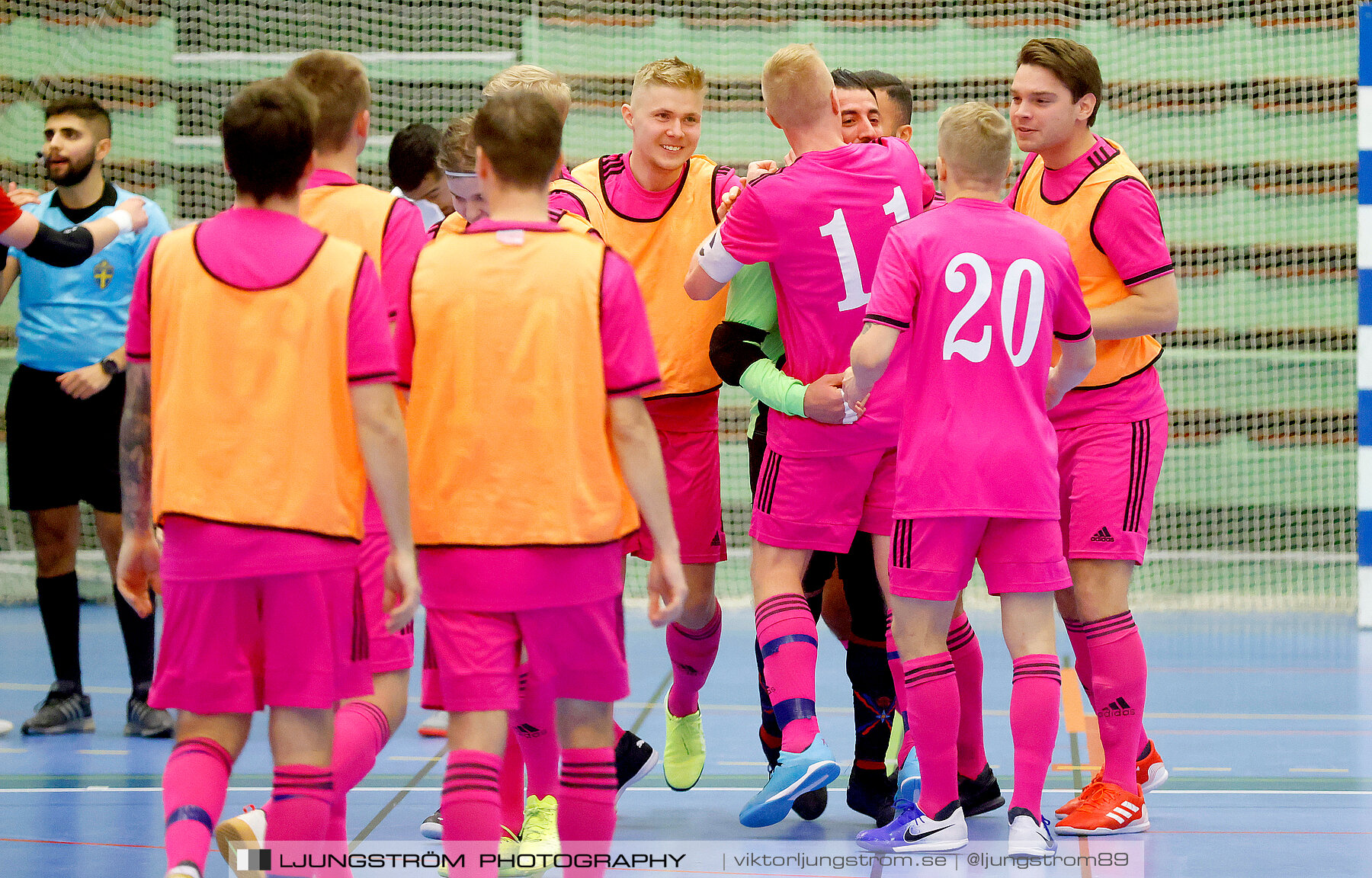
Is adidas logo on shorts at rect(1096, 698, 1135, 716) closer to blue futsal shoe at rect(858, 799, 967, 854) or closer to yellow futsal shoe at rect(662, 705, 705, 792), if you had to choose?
blue futsal shoe at rect(858, 799, 967, 854)

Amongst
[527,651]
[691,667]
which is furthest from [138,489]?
[691,667]

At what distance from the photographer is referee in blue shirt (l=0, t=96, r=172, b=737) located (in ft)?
16.5

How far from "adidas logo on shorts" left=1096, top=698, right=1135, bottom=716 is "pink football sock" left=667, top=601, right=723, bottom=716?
1.07 m

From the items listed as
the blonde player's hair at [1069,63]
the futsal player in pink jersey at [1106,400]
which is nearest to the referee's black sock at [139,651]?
the futsal player in pink jersey at [1106,400]

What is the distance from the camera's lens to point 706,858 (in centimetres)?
350

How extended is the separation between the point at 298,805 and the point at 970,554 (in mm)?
1607

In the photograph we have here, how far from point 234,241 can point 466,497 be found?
2.02ft

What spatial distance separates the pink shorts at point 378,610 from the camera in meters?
3.07

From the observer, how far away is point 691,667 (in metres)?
Answer: 4.14

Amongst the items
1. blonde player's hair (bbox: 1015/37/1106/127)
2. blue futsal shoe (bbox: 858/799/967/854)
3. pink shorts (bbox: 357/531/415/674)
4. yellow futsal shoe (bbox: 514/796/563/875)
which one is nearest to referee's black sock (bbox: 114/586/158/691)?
yellow futsal shoe (bbox: 514/796/563/875)

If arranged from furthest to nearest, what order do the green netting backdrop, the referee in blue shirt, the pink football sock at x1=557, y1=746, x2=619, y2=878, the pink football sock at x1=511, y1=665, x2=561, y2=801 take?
1. the green netting backdrop
2. the referee in blue shirt
3. the pink football sock at x1=511, y1=665, x2=561, y2=801
4. the pink football sock at x1=557, y1=746, x2=619, y2=878

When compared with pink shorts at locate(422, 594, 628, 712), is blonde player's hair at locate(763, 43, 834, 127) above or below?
above

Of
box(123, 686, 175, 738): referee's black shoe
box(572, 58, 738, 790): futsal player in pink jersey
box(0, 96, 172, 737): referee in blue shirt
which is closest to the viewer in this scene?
box(572, 58, 738, 790): futsal player in pink jersey

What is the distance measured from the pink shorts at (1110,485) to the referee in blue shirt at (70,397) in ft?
10.3
